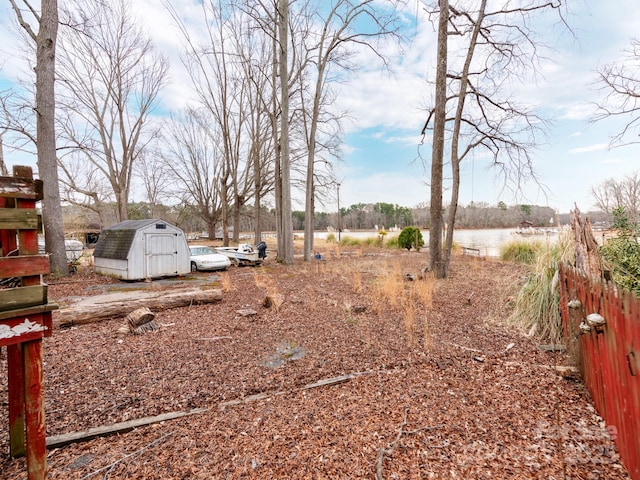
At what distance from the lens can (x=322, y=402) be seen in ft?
8.04

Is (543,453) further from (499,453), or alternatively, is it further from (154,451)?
(154,451)

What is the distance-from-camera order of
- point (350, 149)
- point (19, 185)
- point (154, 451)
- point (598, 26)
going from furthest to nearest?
point (350, 149) < point (598, 26) < point (154, 451) < point (19, 185)

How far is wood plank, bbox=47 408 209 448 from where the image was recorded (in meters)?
2.04

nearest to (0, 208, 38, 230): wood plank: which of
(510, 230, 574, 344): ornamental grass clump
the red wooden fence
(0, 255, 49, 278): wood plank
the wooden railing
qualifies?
the wooden railing

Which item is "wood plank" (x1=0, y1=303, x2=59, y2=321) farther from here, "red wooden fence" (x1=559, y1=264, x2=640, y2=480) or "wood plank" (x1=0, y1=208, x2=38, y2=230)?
"red wooden fence" (x1=559, y1=264, x2=640, y2=480)

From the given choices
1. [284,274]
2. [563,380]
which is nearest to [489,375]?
[563,380]

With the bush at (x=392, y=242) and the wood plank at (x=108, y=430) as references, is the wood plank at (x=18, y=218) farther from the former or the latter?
the bush at (x=392, y=242)

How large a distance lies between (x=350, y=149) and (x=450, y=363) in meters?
14.9

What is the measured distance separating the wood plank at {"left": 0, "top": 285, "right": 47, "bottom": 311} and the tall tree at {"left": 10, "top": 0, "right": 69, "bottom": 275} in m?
9.01

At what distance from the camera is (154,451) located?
6.33ft

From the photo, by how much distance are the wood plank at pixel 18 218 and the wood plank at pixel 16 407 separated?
889mm

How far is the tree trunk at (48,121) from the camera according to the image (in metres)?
7.98

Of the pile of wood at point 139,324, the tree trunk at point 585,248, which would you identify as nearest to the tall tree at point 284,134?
the pile of wood at point 139,324

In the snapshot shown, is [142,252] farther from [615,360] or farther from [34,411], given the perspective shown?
[615,360]
